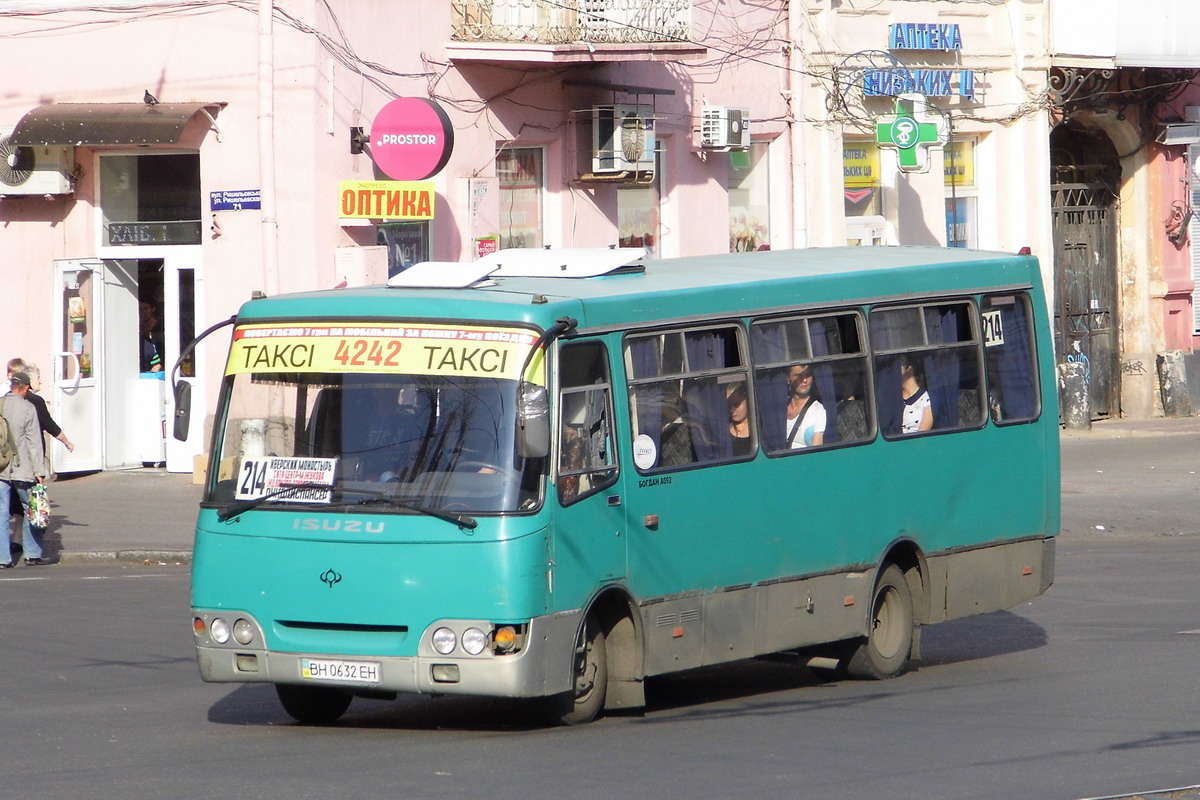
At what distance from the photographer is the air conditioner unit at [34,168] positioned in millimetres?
21766

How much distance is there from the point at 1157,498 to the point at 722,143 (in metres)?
7.39

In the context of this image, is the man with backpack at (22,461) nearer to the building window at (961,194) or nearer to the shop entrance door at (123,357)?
the shop entrance door at (123,357)

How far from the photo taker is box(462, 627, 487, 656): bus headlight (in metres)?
8.84

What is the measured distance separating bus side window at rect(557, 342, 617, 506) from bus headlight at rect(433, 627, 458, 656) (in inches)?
32.3

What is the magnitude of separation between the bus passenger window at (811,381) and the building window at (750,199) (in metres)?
14.9

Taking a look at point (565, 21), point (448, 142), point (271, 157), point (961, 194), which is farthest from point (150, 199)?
point (961, 194)

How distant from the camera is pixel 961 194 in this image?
92.7 ft

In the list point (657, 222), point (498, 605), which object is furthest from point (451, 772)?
point (657, 222)

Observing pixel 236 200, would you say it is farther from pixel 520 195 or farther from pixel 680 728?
pixel 680 728

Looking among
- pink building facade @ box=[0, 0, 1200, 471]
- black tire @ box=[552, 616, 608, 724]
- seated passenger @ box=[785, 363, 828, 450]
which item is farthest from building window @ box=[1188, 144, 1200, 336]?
black tire @ box=[552, 616, 608, 724]

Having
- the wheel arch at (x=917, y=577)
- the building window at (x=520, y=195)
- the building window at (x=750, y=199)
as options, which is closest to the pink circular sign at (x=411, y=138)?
the building window at (x=520, y=195)

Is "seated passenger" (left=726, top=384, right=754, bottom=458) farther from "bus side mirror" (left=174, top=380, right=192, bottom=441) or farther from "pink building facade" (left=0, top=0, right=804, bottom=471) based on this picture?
"pink building facade" (left=0, top=0, right=804, bottom=471)

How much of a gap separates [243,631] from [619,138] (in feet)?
49.0

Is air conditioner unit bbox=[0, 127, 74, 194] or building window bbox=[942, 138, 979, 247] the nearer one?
air conditioner unit bbox=[0, 127, 74, 194]
